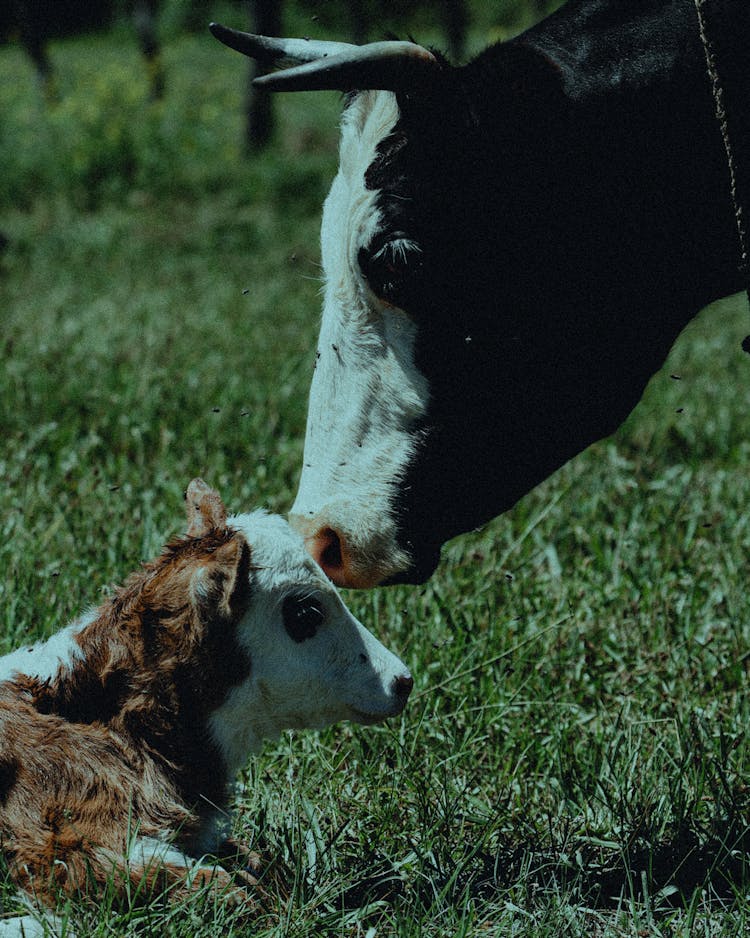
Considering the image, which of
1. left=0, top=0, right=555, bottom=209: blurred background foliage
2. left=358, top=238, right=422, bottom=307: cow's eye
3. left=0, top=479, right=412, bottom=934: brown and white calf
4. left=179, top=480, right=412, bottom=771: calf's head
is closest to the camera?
left=0, top=479, right=412, bottom=934: brown and white calf

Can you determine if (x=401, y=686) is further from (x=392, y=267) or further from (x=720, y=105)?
(x=720, y=105)

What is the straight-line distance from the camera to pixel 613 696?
3.95m

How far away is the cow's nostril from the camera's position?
2.95 m

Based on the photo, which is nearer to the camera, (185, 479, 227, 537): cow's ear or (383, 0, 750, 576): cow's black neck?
(185, 479, 227, 537): cow's ear

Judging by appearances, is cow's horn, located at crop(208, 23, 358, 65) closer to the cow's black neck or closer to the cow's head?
the cow's head

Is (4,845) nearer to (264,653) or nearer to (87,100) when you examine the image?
(264,653)

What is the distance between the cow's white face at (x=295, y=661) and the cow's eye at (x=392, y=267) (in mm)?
628

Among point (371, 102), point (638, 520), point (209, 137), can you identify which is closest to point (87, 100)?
point (209, 137)

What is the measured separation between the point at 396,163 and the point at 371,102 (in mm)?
228

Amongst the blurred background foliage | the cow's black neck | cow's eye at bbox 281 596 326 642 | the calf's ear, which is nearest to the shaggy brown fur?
the calf's ear

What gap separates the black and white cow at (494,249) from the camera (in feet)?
10.2

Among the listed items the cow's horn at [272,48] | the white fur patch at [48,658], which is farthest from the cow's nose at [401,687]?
the cow's horn at [272,48]

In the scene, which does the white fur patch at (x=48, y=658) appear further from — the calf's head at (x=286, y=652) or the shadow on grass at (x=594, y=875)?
the shadow on grass at (x=594, y=875)

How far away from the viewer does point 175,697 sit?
9.29 ft
